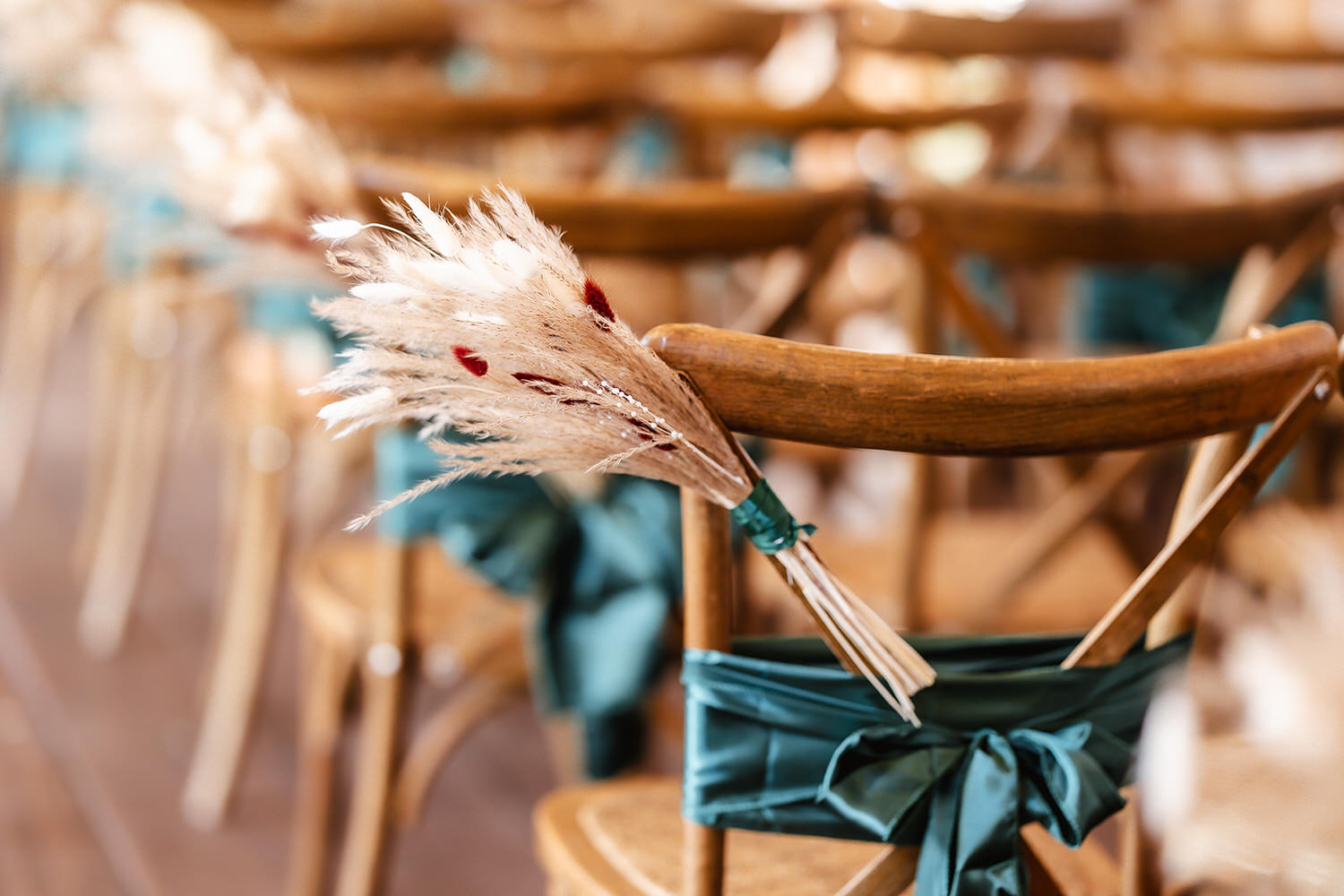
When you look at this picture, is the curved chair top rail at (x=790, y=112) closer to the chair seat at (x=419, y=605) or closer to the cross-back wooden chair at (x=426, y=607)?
the cross-back wooden chair at (x=426, y=607)

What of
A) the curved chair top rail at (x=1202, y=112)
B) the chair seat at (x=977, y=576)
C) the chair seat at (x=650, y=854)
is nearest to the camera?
the chair seat at (x=650, y=854)

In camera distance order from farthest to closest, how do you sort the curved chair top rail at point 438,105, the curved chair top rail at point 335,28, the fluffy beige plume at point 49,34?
the curved chair top rail at point 335,28 → the fluffy beige plume at point 49,34 → the curved chair top rail at point 438,105

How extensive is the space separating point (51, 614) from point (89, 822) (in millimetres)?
775

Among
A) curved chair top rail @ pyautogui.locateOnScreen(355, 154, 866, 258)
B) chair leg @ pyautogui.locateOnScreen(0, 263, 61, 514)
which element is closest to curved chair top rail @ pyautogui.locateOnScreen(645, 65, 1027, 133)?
curved chair top rail @ pyautogui.locateOnScreen(355, 154, 866, 258)

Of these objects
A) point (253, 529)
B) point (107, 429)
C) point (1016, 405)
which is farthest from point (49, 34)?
point (1016, 405)

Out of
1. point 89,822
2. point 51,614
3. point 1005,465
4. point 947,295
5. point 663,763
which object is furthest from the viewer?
point 1005,465

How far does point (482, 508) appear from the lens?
1.24 metres

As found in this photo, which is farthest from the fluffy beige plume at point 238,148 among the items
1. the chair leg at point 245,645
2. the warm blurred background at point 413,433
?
the chair leg at point 245,645

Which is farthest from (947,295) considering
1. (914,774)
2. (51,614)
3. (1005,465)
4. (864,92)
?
(864,92)

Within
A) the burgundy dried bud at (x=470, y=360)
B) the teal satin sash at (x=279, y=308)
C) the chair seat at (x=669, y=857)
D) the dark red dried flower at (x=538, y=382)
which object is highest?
the teal satin sash at (x=279, y=308)

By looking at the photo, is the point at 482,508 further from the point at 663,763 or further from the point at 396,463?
the point at 663,763

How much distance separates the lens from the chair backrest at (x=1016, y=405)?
0.66 m

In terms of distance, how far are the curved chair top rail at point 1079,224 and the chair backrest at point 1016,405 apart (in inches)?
21.8

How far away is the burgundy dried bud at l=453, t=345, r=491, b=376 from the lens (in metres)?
0.63
